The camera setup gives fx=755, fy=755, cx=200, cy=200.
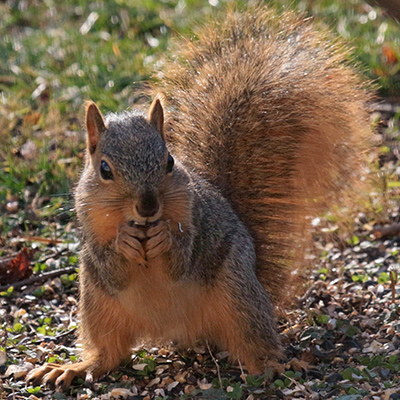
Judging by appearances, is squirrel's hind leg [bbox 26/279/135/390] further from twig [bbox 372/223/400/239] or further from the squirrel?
twig [bbox 372/223/400/239]

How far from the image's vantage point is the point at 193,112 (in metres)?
3.19

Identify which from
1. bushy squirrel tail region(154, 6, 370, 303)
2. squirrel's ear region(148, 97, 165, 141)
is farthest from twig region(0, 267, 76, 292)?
squirrel's ear region(148, 97, 165, 141)

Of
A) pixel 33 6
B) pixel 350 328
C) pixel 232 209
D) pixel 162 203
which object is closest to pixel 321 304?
pixel 350 328

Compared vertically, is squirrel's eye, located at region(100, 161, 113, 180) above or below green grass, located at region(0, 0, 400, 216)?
below

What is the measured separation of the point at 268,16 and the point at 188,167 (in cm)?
98

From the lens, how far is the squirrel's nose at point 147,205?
238 centimetres

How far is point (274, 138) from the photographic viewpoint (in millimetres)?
3123

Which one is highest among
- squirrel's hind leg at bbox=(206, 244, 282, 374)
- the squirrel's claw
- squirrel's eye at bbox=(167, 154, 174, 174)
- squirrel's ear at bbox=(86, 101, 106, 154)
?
squirrel's ear at bbox=(86, 101, 106, 154)

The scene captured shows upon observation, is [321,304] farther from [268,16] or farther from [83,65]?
[83,65]

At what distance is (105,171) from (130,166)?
122 millimetres

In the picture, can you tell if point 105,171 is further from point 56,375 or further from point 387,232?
point 387,232

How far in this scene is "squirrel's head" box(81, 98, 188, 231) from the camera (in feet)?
7.98

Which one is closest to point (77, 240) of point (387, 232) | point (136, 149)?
point (136, 149)

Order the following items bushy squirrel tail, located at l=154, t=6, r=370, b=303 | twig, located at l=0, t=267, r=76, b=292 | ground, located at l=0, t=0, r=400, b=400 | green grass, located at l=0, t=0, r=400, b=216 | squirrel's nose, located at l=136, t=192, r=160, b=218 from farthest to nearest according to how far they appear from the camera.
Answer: green grass, located at l=0, t=0, r=400, b=216 → twig, located at l=0, t=267, r=76, b=292 → bushy squirrel tail, located at l=154, t=6, r=370, b=303 → ground, located at l=0, t=0, r=400, b=400 → squirrel's nose, located at l=136, t=192, r=160, b=218
